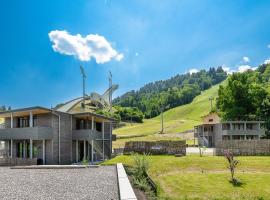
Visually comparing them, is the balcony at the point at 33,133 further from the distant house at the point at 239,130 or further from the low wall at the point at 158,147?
the distant house at the point at 239,130

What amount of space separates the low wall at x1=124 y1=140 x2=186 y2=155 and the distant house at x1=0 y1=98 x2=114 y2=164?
4.32 metres

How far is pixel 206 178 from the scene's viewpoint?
67.9 ft

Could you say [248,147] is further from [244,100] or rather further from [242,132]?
[244,100]

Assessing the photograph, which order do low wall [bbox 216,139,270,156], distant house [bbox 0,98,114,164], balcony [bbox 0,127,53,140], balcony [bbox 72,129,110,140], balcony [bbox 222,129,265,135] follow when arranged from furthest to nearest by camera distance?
balcony [bbox 222,129,265,135], balcony [bbox 72,129,110,140], low wall [bbox 216,139,270,156], distant house [bbox 0,98,114,164], balcony [bbox 0,127,53,140]

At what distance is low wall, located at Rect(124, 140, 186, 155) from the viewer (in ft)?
99.7

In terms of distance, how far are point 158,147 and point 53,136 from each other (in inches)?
425

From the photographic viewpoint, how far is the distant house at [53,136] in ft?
100

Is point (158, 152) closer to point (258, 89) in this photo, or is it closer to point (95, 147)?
point (95, 147)

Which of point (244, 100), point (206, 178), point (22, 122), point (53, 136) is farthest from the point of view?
point (244, 100)

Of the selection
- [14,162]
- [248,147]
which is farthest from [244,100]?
[14,162]

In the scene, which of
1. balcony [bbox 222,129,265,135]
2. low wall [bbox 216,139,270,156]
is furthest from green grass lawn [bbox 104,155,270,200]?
balcony [bbox 222,129,265,135]

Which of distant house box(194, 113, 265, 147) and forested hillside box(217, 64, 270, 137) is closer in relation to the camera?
distant house box(194, 113, 265, 147)

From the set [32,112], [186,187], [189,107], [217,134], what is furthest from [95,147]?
[189,107]

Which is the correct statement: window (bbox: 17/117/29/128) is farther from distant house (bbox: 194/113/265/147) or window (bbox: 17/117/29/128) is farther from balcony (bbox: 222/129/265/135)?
balcony (bbox: 222/129/265/135)
